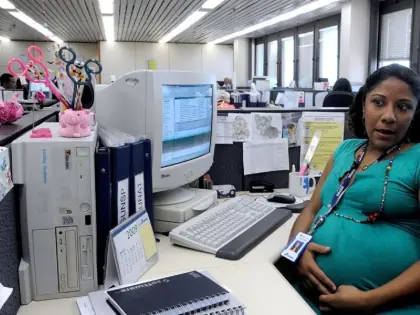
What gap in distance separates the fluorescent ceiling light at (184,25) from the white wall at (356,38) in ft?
8.27

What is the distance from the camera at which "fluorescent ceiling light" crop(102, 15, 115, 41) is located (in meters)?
8.67

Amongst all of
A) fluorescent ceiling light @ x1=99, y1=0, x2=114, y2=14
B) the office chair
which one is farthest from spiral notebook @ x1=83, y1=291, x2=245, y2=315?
fluorescent ceiling light @ x1=99, y1=0, x2=114, y2=14

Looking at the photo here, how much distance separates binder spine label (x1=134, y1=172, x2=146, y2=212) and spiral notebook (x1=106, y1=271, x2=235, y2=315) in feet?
0.93

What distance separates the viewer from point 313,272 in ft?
4.34

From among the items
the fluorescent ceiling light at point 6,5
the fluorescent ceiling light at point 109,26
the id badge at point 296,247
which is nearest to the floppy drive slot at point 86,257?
the id badge at point 296,247

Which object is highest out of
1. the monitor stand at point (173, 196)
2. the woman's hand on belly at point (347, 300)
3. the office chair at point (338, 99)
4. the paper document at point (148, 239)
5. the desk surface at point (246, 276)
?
the office chair at point (338, 99)

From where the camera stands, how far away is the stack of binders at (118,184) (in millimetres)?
1083

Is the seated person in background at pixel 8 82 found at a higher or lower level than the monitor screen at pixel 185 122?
higher

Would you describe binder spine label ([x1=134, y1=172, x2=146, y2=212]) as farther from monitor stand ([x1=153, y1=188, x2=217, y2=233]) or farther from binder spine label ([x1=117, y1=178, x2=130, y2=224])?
monitor stand ([x1=153, y1=188, x2=217, y2=233])

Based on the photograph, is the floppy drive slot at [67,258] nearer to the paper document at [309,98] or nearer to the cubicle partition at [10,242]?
the cubicle partition at [10,242]

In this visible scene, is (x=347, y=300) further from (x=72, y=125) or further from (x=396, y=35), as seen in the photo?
(x=396, y=35)

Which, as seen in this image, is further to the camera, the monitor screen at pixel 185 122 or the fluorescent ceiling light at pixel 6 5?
the fluorescent ceiling light at pixel 6 5

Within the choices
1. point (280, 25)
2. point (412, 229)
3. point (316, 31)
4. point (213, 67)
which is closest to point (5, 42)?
point (213, 67)

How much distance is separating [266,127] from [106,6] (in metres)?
6.09
